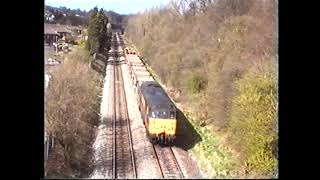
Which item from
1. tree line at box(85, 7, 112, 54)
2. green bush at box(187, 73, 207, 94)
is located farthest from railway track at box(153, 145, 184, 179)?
tree line at box(85, 7, 112, 54)

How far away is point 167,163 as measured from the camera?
1009cm

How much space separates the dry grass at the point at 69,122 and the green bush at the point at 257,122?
3214 millimetres

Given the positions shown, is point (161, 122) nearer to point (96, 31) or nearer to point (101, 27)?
point (96, 31)

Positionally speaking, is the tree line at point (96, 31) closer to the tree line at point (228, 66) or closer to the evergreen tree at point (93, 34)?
the evergreen tree at point (93, 34)

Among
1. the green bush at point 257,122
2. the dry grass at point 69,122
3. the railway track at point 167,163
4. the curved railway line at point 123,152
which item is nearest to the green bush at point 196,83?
the curved railway line at point 123,152

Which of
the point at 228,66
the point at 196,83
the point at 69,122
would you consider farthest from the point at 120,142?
the point at 196,83

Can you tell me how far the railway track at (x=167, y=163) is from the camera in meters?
9.21

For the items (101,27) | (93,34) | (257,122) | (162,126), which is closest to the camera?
(257,122)

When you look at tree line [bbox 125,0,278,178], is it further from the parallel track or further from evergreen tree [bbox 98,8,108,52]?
evergreen tree [bbox 98,8,108,52]

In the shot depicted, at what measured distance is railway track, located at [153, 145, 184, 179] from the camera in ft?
30.2

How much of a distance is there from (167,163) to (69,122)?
2597 mm
